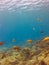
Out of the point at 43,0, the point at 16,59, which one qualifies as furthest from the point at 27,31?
the point at 16,59

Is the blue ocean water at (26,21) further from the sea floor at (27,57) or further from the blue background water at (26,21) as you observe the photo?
the sea floor at (27,57)

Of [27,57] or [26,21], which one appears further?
[26,21]

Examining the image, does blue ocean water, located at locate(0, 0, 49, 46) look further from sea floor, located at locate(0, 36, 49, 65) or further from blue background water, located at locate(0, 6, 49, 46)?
sea floor, located at locate(0, 36, 49, 65)

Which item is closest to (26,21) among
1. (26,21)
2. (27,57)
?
(26,21)

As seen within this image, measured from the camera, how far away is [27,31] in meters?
32.0

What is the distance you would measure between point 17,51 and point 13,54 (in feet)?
0.60

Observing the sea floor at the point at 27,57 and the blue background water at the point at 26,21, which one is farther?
the blue background water at the point at 26,21

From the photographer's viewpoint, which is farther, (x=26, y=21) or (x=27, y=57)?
(x=26, y=21)

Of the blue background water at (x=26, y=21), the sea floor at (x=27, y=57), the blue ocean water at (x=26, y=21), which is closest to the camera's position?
the sea floor at (x=27, y=57)

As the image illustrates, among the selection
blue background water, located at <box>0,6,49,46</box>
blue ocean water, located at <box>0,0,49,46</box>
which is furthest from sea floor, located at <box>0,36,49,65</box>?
blue background water, located at <box>0,6,49,46</box>

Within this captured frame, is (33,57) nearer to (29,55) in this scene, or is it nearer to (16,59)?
(29,55)

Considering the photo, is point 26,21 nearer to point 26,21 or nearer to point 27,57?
point 26,21

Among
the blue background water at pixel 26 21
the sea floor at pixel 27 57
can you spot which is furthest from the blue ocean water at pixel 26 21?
the sea floor at pixel 27 57

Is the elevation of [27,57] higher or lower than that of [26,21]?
higher
